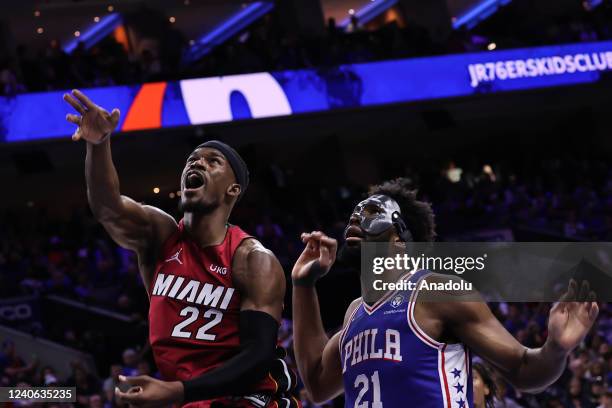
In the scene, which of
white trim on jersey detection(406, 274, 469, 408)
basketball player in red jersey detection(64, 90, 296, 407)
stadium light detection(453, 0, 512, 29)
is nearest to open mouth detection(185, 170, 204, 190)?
basketball player in red jersey detection(64, 90, 296, 407)

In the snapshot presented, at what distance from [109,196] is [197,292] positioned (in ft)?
1.68

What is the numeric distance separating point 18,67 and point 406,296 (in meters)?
16.5

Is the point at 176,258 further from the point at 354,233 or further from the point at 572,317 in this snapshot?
the point at 572,317

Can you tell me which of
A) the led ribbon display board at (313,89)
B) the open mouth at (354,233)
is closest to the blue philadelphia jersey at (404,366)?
the open mouth at (354,233)

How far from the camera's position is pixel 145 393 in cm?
326

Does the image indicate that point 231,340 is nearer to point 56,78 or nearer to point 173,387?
point 173,387

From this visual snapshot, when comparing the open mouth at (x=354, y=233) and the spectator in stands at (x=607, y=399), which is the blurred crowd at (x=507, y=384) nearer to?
the spectator in stands at (x=607, y=399)

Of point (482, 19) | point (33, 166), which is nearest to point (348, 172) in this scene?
point (482, 19)

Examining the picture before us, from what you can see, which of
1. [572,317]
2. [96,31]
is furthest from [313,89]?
[572,317]

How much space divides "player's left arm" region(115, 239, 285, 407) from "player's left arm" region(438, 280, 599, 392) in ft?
2.21

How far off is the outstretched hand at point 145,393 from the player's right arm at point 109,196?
2.61 ft

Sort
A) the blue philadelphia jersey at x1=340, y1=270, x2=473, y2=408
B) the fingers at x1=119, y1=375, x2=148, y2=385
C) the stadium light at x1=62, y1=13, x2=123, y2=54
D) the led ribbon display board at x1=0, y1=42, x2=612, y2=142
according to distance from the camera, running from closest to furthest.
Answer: the fingers at x1=119, y1=375, x2=148, y2=385
the blue philadelphia jersey at x1=340, y1=270, x2=473, y2=408
the led ribbon display board at x1=0, y1=42, x2=612, y2=142
the stadium light at x1=62, y1=13, x2=123, y2=54

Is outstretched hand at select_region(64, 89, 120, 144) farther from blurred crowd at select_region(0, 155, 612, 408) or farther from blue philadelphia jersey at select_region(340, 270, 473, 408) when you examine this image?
blurred crowd at select_region(0, 155, 612, 408)

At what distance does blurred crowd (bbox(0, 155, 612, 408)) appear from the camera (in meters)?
10.7
